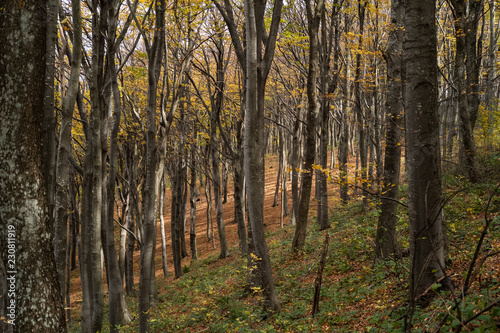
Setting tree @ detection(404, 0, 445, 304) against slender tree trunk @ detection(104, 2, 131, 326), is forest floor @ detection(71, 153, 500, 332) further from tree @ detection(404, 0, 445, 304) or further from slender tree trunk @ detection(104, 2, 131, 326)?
slender tree trunk @ detection(104, 2, 131, 326)

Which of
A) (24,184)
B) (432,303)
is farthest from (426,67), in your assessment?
(24,184)

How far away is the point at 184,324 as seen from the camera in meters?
7.31

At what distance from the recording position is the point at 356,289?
5.79 m

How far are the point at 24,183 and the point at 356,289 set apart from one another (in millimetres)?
5283

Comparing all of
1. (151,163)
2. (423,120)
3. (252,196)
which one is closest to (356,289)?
(252,196)

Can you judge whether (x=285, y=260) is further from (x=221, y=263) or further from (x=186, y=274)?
(x=186, y=274)

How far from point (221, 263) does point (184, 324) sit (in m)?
7.73

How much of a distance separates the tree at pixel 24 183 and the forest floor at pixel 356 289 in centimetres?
325

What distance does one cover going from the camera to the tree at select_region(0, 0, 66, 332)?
309cm

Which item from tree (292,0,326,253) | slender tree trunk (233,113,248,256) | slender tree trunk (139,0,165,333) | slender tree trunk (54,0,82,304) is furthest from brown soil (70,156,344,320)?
slender tree trunk (54,0,82,304)

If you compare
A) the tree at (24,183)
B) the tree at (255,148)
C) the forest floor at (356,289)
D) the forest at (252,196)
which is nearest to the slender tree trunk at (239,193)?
the forest at (252,196)

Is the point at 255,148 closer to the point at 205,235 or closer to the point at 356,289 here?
the point at 356,289

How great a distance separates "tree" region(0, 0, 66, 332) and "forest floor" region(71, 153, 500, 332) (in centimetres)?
325

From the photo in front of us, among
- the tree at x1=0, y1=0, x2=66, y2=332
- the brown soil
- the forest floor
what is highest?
the tree at x1=0, y1=0, x2=66, y2=332
